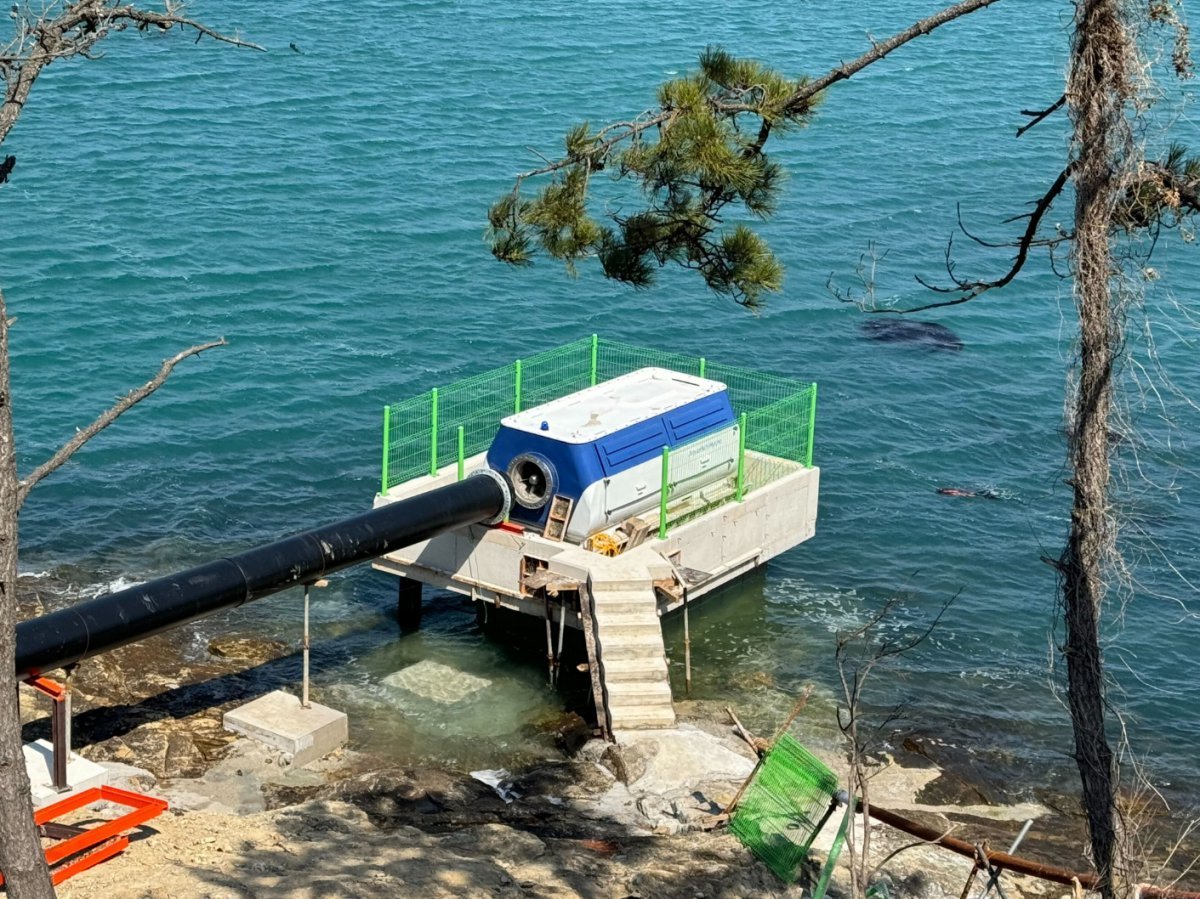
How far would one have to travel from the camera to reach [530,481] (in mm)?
26719

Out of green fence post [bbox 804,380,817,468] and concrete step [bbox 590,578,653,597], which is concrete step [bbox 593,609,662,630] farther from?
green fence post [bbox 804,380,817,468]

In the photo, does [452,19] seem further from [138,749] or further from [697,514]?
[138,749]

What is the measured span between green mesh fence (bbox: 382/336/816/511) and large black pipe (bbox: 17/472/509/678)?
66.0 inches

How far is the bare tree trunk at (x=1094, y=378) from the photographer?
539 inches

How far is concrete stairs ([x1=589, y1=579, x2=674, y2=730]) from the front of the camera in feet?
79.6

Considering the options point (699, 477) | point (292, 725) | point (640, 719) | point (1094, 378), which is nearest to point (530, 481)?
point (699, 477)

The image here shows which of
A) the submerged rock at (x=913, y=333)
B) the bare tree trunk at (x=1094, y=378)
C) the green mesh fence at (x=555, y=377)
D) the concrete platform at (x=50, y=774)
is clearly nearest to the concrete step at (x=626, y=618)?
the green mesh fence at (x=555, y=377)

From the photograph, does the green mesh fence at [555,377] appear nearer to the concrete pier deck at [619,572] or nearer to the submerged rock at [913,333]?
the concrete pier deck at [619,572]

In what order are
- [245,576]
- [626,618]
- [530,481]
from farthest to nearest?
1. [530,481]
2. [626,618]
3. [245,576]

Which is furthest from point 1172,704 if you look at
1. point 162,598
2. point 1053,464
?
point 162,598

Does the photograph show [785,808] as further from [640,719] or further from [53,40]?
[53,40]

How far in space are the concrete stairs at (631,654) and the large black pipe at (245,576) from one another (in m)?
2.43

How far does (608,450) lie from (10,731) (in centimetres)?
1531

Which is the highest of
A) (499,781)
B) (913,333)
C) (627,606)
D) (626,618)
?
(913,333)
